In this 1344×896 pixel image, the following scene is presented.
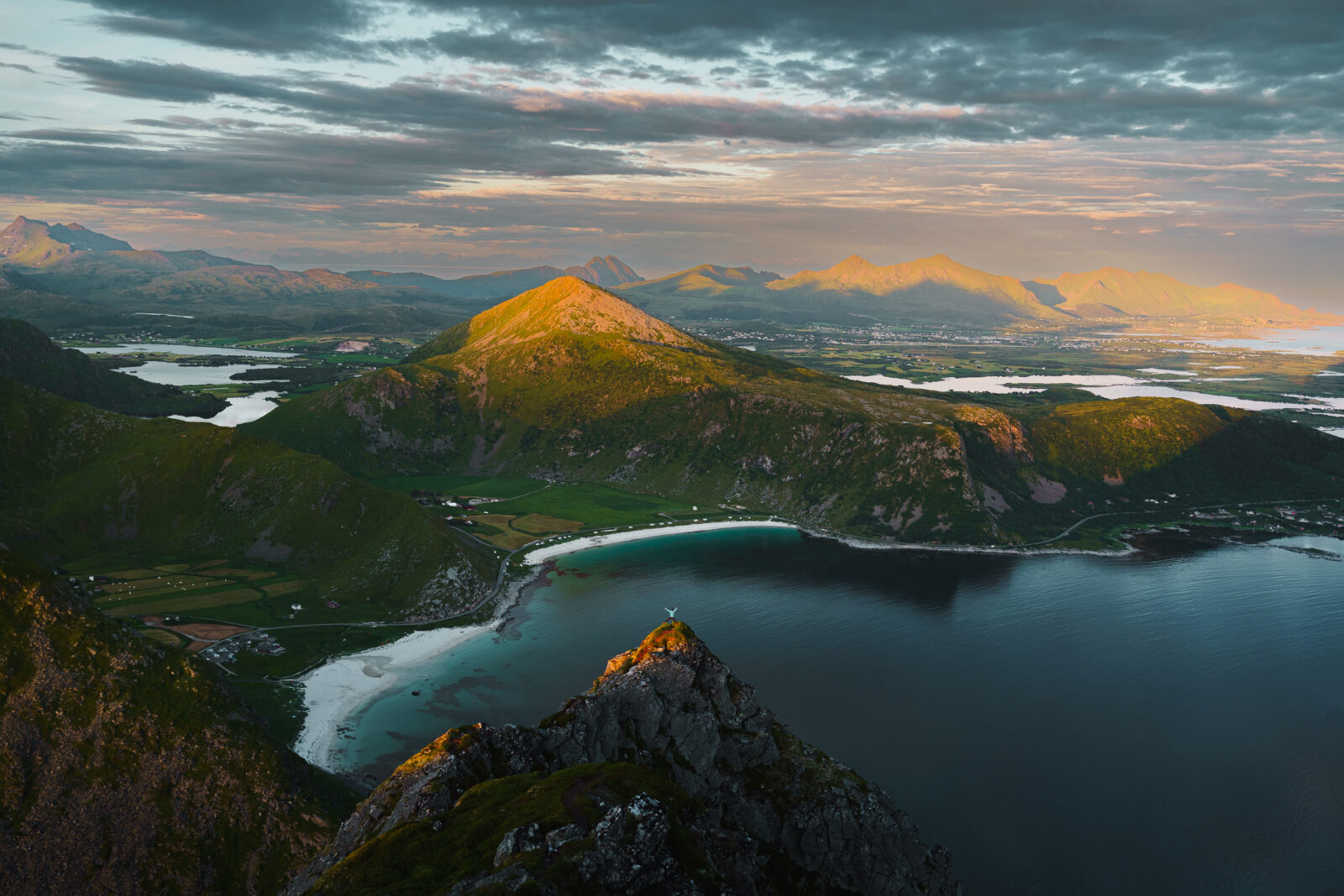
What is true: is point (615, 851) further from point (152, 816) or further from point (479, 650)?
point (479, 650)

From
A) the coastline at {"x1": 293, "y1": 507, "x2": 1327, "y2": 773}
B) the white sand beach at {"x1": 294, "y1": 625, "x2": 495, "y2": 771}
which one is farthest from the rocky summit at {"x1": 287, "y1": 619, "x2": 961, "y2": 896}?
the white sand beach at {"x1": 294, "y1": 625, "x2": 495, "y2": 771}

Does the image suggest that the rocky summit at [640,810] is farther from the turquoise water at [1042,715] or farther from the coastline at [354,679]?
the coastline at [354,679]

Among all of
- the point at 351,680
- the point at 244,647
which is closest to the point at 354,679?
the point at 351,680

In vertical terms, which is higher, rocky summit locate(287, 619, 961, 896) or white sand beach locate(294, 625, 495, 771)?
rocky summit locate(287, 619, 961, 896)

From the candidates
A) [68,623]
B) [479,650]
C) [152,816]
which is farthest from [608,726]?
[479,650]

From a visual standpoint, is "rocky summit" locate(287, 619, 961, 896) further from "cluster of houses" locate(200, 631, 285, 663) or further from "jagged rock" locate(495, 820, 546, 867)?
"cluster of houses" locate(200, 631, 285, 663)

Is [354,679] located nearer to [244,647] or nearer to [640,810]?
[244,647]
